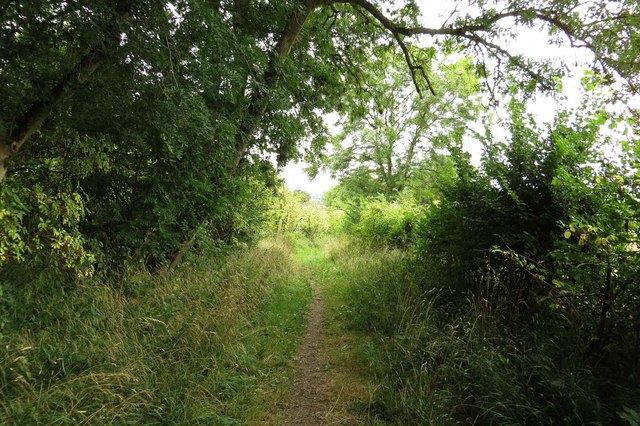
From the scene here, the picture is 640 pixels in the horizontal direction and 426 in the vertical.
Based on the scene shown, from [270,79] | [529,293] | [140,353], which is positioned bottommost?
[140,353]

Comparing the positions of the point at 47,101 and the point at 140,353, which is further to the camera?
the point at 47,101

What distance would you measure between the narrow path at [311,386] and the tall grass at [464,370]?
52cm

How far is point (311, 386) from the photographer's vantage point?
4.18 metres

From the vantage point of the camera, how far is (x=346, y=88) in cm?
1052

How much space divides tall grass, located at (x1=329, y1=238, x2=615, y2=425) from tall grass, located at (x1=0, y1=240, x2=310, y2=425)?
51.3 inches

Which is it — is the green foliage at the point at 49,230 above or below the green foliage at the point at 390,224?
below

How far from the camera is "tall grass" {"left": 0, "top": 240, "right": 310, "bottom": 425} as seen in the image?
9.08 feet

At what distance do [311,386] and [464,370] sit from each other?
1.78m

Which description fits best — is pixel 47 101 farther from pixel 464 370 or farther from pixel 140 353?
pixel 464 370

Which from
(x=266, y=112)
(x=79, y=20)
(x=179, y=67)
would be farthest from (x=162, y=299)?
(x=266, y=112)

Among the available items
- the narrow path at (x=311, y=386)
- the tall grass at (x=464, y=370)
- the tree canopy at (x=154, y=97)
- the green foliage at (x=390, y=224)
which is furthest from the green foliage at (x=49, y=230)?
the green foliage at (x=390, y=224)

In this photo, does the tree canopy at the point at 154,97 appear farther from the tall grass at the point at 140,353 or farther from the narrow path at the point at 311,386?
the narrow path at the point at 311,386

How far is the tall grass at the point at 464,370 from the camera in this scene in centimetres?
293

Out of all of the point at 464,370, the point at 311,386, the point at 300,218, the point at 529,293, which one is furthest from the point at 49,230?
the point at 300,218
